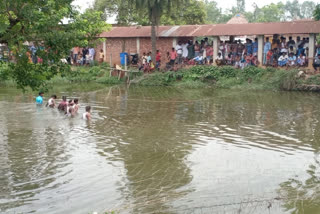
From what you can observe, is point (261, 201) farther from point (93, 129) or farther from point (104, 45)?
point (104, 45)

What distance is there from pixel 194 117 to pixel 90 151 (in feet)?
21.1

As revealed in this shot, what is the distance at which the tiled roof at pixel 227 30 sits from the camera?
27.2m

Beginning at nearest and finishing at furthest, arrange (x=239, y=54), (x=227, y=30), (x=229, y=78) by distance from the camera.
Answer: (x=229, y=78) < (x=239, y=54) < (x=227, y=30)

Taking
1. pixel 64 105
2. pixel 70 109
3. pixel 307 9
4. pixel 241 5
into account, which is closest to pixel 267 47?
pixel 64 105

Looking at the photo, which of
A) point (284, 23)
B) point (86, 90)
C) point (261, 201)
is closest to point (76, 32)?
point (261, 201)

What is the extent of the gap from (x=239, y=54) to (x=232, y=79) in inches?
87.0

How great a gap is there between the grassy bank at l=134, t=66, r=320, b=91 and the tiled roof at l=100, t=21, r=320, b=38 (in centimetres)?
256

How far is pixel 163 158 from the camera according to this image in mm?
12352

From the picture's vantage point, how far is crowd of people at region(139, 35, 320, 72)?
26.7 metres

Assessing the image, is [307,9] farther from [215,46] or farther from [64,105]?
[64,105]

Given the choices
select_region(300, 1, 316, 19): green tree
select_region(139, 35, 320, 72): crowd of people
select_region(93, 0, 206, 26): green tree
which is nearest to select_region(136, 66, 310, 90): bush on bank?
select_region(139, 35, 320, 72): crowd of people

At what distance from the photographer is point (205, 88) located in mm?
27766

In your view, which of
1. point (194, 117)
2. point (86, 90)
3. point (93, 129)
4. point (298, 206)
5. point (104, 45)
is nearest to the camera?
point (298, 206)

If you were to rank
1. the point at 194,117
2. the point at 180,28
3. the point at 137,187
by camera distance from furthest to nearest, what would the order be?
the point at 180,28 < the point at 194,117 < the point at 137,187
